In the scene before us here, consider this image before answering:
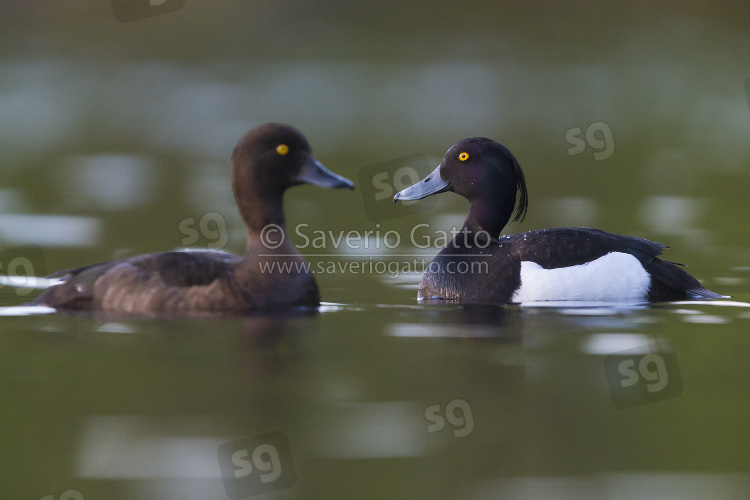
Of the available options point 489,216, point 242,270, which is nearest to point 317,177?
point 242,270

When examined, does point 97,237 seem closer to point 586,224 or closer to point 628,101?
point 586,224

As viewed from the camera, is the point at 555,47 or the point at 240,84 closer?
the point at 240,84

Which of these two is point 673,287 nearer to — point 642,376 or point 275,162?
point 642,376

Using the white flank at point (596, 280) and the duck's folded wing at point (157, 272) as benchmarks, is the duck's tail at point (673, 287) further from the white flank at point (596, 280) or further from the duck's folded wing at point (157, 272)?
the duck's folded wing at point (157, 272)

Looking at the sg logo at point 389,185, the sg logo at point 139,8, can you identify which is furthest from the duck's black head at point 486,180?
the sg logo at point 139,8

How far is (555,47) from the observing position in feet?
64.8

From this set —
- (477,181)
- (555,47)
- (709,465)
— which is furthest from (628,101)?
(709,465)

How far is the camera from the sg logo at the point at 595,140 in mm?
13820

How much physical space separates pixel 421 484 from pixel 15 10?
756 inches

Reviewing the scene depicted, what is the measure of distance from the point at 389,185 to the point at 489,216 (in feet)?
9.27

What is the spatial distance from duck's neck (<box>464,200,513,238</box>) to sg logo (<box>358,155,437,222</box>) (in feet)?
6.41

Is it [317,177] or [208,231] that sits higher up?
[317,177]

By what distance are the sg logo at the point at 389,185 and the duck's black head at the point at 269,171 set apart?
3.39 m

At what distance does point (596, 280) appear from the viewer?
27.9 feet
